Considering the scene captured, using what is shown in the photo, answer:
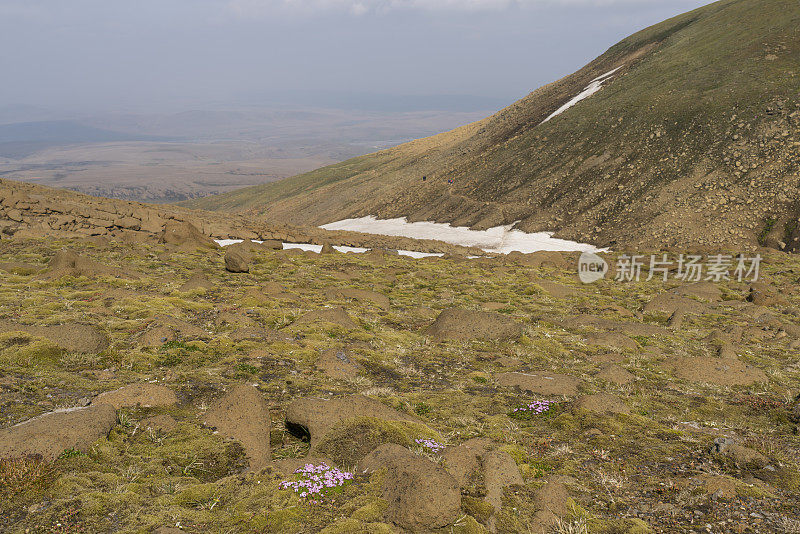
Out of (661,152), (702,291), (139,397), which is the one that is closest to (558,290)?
(702,291)

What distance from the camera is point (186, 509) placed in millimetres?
8461

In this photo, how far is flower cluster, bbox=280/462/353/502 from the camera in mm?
9000

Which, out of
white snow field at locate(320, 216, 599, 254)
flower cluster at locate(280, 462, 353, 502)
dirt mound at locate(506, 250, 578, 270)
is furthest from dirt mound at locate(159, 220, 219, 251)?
white snow field at locate(320, 216, 599, 254)

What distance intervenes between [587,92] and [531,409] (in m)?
101

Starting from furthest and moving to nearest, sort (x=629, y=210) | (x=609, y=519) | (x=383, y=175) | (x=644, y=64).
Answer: (x=383, y=175)
(x=644, y=64)
(x=629, y=210)
(x=609, y=519)

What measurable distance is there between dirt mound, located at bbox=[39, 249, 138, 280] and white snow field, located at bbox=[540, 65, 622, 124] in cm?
9067

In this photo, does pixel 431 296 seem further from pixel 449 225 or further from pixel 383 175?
pixel 383 175

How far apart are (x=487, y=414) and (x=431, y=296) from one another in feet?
60.1

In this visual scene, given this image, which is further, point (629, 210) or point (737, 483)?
point (629, 210)

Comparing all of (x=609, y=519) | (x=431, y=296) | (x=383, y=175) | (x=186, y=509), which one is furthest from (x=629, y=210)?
(x=383, y=175)

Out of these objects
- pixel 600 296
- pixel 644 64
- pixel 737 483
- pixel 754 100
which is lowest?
pixel 600 296

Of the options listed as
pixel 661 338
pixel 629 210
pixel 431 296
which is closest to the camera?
pixel 661 338

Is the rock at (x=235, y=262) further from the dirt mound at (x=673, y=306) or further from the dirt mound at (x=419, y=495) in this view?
the dirt mound at (x=673, y=306)

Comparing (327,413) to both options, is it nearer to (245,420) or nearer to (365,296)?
(245,420)
